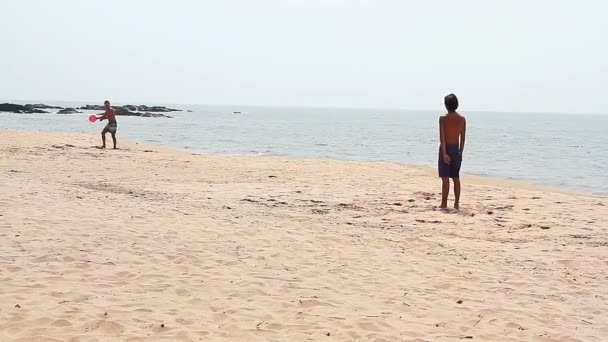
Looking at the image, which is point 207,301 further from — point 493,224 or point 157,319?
point 493,224

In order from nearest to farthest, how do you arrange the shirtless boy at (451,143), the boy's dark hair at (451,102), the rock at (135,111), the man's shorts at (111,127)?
the boy's dark hair at (451,102) < the shirtless boy at (451,143) < the man's shorts at (111,127) < the rock at (135,111)

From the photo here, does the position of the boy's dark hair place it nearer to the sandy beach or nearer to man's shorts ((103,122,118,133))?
the sandy beach

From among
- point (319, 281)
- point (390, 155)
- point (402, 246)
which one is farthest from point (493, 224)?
point (390, 155)

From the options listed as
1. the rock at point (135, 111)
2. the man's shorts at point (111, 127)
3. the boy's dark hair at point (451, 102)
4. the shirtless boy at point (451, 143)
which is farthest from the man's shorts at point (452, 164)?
the rock at point (135, 111)

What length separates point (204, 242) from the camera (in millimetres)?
6527

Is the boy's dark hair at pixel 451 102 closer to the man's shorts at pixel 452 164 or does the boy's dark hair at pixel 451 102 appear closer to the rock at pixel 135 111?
the man's shorts at pixel 452 164

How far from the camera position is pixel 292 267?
226 inches

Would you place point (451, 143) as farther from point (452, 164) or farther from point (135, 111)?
point (135, 111)

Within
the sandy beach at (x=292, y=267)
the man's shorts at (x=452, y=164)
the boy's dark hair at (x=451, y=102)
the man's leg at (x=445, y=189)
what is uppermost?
the boy's dark hair at (x=451, y=102)

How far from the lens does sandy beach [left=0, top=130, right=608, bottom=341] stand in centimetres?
417

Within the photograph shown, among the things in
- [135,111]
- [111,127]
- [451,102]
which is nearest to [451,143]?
[451,102]

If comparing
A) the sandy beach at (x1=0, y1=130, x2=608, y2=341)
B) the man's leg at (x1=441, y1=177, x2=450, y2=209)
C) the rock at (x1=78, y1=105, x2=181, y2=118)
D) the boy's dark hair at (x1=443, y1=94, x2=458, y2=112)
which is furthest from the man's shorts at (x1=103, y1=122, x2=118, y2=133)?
the rock at (x1=78, y1=105, x2=181, y2=118)

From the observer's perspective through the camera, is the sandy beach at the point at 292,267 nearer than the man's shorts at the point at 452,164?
Yes

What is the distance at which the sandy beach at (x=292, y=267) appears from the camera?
4.17 m
